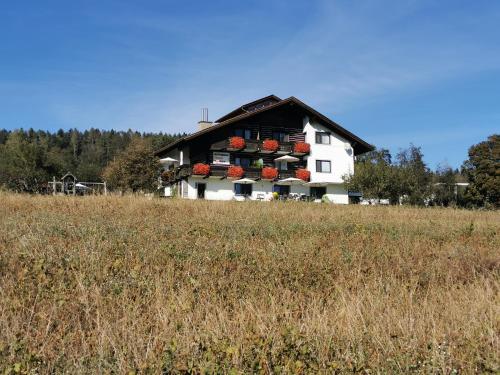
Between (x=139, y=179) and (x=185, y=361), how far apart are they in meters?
40.4

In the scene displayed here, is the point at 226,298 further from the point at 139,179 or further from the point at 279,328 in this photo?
the point at 139,179

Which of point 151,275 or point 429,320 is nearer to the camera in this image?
point 429,320

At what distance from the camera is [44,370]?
3.20 m

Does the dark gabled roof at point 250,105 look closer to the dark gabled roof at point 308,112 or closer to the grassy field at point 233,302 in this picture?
the dark gabled roof at point 308,112

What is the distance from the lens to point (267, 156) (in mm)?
39906

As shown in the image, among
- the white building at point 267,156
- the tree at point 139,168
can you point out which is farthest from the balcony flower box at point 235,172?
the tree at point 139,168

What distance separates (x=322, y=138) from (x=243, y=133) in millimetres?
7710

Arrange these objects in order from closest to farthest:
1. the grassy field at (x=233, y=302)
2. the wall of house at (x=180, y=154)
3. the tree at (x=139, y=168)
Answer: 1. the grassy field at (x=233, y=302)
2. the wall of house at (x=180, y=154)
3. the tree at (x=139, y=168)

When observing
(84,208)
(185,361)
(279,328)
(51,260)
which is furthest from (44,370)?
(84,208)

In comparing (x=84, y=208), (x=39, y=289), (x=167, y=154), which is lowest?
(x=39, y=289)

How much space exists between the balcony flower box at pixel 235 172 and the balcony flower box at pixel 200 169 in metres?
2.02

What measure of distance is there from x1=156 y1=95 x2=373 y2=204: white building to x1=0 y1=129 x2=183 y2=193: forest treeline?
14.6 meters

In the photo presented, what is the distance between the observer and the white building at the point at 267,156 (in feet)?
122

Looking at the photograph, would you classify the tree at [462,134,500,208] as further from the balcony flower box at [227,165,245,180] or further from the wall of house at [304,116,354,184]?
the balcony flower box at [227,165,245,180]
